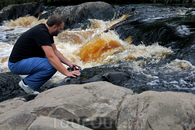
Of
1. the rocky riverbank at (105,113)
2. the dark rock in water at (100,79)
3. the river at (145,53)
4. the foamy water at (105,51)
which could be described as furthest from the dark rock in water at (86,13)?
the rocky riverbank at (105,113)

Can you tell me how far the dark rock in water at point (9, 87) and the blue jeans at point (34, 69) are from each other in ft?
2.37

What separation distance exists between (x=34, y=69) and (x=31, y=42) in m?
0.52

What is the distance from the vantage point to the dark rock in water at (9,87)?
3739 millimetres

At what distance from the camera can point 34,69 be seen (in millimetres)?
3137

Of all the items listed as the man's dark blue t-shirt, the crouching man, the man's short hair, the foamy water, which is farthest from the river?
the man's short hair

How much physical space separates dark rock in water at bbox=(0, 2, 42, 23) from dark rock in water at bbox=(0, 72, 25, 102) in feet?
42.4

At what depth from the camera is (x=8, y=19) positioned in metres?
15.2

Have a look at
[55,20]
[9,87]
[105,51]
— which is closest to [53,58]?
[55,20]

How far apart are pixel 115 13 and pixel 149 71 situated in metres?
8.10

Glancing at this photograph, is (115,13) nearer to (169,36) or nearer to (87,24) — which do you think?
(87,24)

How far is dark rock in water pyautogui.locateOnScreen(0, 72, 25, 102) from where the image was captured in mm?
3739

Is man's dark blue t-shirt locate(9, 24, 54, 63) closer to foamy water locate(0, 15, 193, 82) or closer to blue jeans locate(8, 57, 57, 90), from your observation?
blue jeans locate(8, 57, 57, 90)

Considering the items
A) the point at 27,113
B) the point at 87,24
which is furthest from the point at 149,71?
the point at 87,24

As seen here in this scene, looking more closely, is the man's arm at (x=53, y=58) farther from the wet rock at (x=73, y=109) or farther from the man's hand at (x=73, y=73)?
the wet rock at (x=73, y=109)
